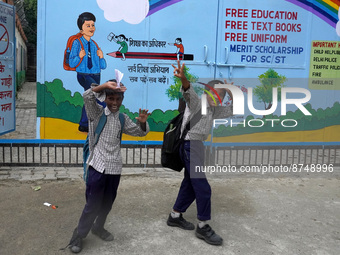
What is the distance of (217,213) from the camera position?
424cm

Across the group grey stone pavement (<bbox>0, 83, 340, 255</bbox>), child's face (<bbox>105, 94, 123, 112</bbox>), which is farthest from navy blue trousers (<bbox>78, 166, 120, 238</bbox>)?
child's face (<bbox>105, 94, 123, 112</bbox>)

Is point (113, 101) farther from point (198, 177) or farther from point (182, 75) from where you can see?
point (198, 177)

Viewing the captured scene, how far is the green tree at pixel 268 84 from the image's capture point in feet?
21.0

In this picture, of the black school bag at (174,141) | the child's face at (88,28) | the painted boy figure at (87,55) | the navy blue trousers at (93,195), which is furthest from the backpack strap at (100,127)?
the child's face at (88,28)

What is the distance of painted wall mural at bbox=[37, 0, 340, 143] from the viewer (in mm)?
5816

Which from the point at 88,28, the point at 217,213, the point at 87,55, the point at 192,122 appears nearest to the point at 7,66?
the point at 87,55

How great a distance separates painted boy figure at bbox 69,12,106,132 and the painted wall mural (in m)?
0.01

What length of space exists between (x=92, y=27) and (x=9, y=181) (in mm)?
2540

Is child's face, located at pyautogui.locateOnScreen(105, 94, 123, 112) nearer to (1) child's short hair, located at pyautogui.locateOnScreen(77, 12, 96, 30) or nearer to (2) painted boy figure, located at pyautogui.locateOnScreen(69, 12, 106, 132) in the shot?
(2) painted boy figure, located at pyautogui.locateOnScreen(69, 12, 106, 132)

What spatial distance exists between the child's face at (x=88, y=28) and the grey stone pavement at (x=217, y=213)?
206 cm

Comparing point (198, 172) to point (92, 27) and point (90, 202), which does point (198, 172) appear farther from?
point (92, 27)

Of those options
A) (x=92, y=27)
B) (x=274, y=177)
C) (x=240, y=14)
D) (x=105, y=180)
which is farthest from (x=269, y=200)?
(x=92, y=27)

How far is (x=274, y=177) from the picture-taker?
557cm

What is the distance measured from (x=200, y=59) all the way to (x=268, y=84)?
1.25 metres
